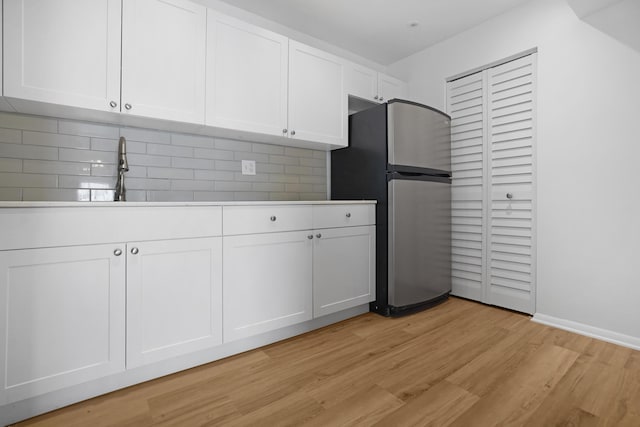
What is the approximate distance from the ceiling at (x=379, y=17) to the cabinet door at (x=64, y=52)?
3.57ft

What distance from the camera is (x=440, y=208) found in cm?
268

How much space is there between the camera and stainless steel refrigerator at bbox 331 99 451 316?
236 centimetres

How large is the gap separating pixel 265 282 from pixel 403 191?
1244 mm

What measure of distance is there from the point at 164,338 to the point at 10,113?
1.43 metres

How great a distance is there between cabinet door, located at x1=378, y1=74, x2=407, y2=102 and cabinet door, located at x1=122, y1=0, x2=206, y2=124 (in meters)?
1.63

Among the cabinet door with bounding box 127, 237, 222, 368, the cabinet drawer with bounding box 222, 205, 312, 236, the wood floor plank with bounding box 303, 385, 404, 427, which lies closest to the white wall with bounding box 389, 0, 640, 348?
the wood floor plank with bounding box 303, 385, 404, 427

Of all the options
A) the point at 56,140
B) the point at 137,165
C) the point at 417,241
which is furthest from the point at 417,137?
the point at 56,140

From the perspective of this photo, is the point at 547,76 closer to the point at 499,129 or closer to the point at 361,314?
the point at 499,129

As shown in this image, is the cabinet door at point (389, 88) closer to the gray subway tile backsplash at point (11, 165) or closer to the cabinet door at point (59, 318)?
the cabinet door at point (59, 318)

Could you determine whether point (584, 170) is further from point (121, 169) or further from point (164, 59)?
point (121, 169)

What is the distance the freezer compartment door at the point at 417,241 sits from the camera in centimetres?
236

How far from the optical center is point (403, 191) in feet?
7.80

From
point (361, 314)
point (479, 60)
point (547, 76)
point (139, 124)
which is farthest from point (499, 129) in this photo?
point (139, 124)

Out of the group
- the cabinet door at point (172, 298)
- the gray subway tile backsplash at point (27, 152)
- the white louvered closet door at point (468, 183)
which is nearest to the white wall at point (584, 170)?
the white louvered closet door at point (468, 183)
